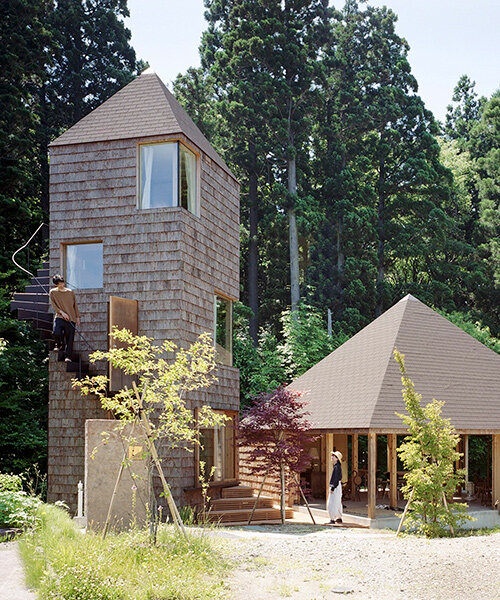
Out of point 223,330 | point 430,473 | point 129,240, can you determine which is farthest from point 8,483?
point 223,330

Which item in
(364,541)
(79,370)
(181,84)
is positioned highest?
(181,84)

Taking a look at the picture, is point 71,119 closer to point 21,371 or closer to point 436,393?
point 21,371

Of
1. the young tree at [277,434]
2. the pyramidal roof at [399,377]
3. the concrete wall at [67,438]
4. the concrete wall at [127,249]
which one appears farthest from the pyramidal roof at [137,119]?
the pyramidal roof at [399,377]

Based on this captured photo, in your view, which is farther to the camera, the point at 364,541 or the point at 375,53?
the point at 375,53

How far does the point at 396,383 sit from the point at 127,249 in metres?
6.87

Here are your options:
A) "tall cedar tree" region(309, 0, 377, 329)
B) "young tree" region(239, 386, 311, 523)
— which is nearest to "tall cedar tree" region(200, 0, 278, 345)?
"tall cedar tree" region(309, 0, 377, 329)

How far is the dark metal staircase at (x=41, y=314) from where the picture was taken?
16203 mm

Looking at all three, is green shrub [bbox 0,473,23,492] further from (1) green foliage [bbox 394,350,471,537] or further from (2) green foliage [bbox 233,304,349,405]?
(2) green foliage [bbox 233,304,349,405]

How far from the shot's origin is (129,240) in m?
17.0

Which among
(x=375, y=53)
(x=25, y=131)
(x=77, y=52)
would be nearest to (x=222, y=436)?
(x=25, y=131)

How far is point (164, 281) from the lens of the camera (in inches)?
657

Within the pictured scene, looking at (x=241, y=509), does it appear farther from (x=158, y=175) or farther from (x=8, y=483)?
(x=158, y=175)

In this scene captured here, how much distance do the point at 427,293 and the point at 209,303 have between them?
67.7ft

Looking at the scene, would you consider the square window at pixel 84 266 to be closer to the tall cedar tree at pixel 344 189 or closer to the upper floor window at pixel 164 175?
the upper floor window at pixel 164 175
